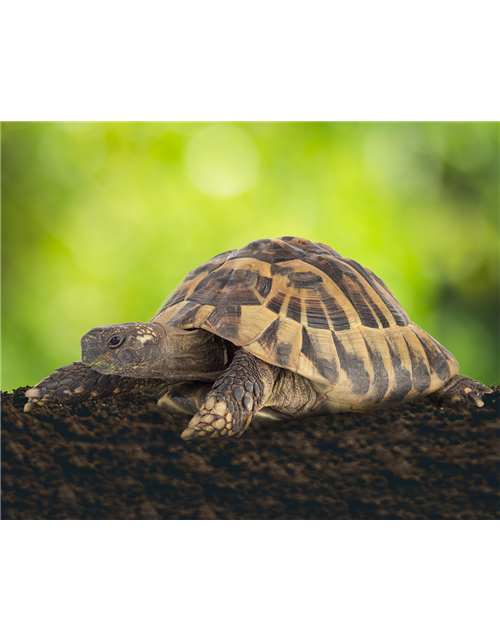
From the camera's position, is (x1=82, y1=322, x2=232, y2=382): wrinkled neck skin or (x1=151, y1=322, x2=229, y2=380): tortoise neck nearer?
(x1=82, y1=322, x2=232, y2=382): wrinkled neck skin

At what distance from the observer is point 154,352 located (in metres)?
2.36

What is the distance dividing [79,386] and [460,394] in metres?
2.30

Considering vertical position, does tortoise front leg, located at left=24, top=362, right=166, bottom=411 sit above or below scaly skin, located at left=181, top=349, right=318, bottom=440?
above

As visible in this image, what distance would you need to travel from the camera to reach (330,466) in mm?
1884

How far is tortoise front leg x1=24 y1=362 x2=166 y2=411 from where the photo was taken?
2689mm

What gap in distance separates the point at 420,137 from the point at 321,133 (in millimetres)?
543

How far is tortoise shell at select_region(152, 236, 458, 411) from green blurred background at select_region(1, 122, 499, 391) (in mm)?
395

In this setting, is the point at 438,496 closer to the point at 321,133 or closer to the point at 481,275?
the point at 481,275

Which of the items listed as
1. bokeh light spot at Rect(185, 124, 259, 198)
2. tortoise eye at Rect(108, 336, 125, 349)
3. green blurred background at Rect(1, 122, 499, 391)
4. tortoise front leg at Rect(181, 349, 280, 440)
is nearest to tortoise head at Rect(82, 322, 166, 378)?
tortoise eye at Rect(108, 336, 125, 349)

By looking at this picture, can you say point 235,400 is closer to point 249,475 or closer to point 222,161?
point 249,475

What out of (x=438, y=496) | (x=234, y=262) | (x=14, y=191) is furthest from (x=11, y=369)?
(x=438, y=496)

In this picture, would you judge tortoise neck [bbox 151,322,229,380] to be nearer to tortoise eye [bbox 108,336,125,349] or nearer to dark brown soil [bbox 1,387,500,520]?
tortoise eye [bbox 108,336,125,349]

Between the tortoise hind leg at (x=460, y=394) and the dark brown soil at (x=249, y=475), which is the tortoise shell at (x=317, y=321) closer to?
the tortoise hind leg at (x=460, y=394)

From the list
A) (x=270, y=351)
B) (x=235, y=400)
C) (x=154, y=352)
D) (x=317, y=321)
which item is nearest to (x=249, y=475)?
(x=235, y=400)
